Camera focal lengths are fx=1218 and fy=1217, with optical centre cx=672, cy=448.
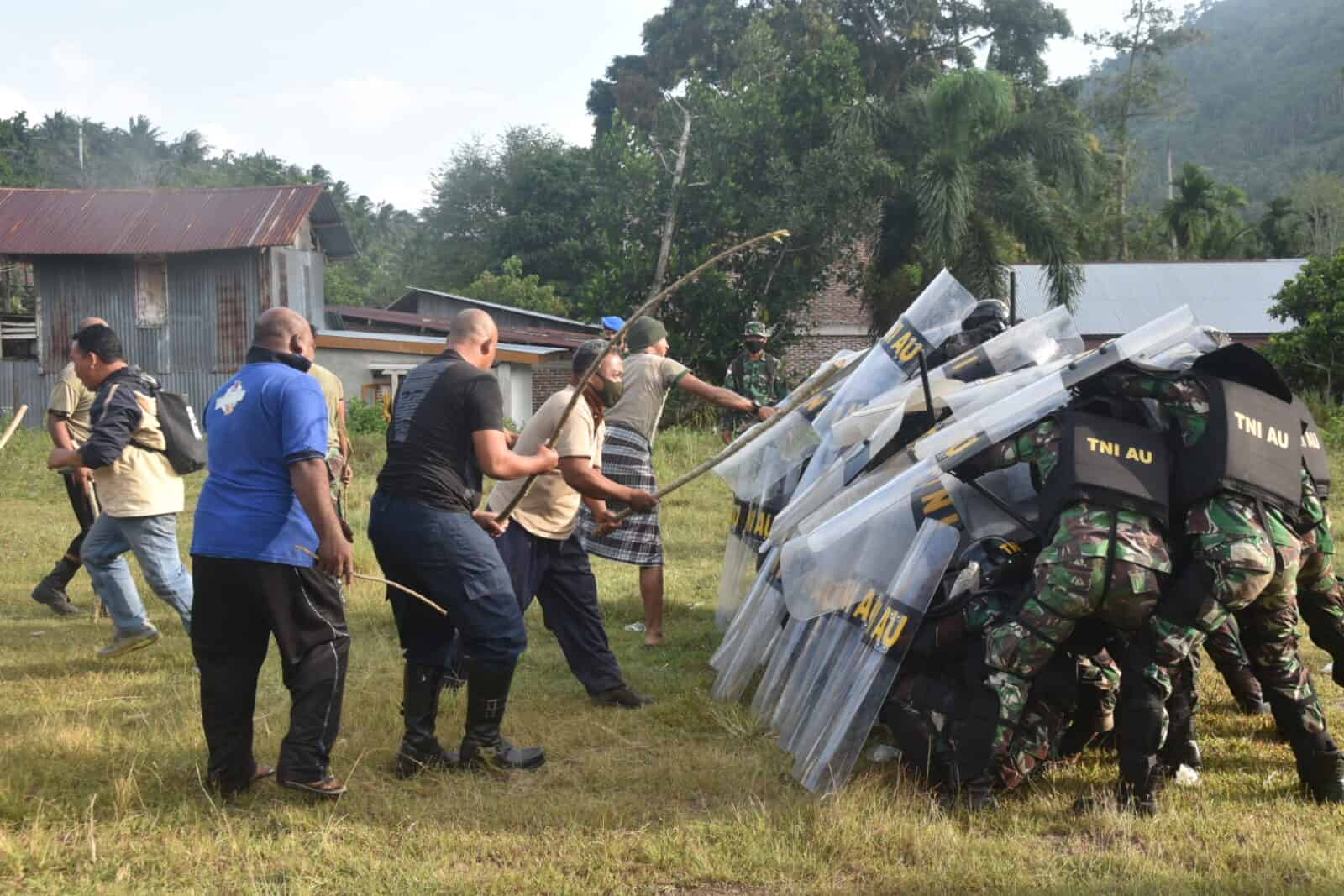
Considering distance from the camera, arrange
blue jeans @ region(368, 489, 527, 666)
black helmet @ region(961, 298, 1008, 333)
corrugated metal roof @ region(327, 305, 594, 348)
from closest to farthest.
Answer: blue jeans @ region(368, 489, 527, 666), black helmet @ region(961, 298, 1008, 333), corrugated metal roof @ region(327, 305, 594, 348)

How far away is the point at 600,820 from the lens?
4.16 meters

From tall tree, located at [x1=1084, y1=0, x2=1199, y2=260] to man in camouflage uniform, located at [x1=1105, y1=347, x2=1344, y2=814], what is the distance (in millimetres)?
40791

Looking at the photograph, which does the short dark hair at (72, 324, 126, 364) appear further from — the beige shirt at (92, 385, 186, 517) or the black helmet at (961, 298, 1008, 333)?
the black helmet at (961, 298, 1008, 333)

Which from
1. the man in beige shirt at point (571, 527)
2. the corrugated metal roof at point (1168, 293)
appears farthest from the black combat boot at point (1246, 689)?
the corrugated metal roof at point (1168, 293)

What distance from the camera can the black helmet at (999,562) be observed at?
4379 millimetres

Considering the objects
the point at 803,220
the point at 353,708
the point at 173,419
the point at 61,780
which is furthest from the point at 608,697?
the point at 803,220

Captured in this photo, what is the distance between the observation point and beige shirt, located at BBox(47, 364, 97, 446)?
7.74 metres

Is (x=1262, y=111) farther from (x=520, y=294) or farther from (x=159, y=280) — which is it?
(x=159, y=280)

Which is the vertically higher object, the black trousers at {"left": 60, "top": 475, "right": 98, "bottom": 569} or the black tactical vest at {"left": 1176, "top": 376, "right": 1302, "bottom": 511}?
the black tactical vest at {"left": 1176, "top": 376, "right": 1302, "bottom": 511}

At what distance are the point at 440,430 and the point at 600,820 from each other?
59.6 inches

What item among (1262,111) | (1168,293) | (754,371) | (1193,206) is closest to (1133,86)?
(1193,206)

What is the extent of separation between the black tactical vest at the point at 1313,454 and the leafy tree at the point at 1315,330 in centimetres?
1777

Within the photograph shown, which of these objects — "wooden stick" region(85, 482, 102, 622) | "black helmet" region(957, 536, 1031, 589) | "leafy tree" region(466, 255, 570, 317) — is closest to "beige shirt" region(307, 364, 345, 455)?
"wooden stick" region(85, 482, 102, 622)

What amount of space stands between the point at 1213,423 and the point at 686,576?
568 cm
